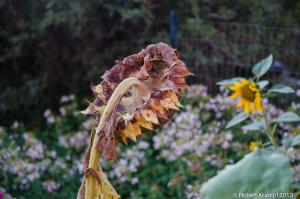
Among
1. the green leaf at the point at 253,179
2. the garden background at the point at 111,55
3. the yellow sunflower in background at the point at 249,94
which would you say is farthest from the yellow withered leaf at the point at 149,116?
the garden background at the point at 111,55

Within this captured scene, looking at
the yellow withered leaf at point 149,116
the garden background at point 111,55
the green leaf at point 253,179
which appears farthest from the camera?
the garden background at point 111,55

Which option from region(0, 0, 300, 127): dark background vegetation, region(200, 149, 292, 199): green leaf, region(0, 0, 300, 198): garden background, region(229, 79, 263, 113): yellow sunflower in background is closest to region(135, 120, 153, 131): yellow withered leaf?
region(200, 149, 292, 199): green leaf

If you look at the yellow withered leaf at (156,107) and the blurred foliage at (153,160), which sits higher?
the yellow withered leaf at (156,107)

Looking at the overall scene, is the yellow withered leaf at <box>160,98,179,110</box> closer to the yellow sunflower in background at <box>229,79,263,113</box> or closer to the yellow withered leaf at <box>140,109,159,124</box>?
the yellow withered leaf at <box>140,109,159,124</box>

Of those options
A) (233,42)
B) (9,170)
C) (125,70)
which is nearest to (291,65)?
(233,42)

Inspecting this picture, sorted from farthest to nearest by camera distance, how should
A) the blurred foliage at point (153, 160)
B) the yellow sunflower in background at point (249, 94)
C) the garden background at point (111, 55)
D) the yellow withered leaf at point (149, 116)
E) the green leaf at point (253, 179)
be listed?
1. the garden background at point (111, 55)
2. the blurred foliage at point (153, 160)
3. the yellow sunflower in background at point (249, 94)
4. the yellow withered leaf at point (149, 116)
5. the green leaf at point (253, 179)

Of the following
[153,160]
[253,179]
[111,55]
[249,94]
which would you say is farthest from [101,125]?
[111,55]

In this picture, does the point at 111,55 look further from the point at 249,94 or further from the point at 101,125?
the point at 101,125

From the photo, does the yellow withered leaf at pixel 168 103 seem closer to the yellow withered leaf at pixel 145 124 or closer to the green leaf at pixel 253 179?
the yellow withered leaf at pixel 145 124
